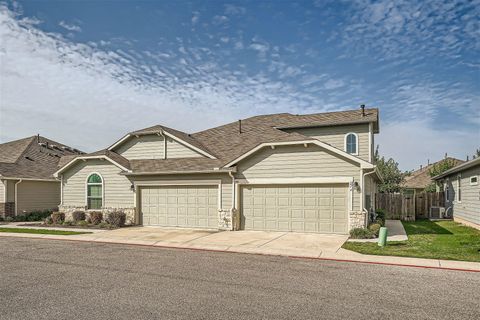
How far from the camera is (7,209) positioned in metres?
23.7

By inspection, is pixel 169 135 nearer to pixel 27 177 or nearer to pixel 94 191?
pixel 94 191

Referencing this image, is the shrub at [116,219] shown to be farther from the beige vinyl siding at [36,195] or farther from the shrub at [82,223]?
Result: the beige vinyl siding at [36,195]

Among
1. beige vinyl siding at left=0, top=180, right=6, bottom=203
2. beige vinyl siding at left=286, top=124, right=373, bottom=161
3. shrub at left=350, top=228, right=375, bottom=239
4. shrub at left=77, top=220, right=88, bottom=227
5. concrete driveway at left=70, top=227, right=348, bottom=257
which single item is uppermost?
beige vinyl siding at left=286, top=124, right=373, bottom=161

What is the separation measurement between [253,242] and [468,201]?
1325 centimetres

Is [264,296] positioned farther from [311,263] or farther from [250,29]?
[250,29]

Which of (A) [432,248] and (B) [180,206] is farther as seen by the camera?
(B) [180,206]

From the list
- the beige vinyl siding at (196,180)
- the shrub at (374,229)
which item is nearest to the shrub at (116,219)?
the beige vinyl siding at (196,180)

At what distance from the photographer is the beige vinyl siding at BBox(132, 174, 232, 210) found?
1781 cm

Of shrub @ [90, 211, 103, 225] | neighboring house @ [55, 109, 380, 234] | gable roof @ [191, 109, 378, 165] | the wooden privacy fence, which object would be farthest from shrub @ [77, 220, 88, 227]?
the wooden privacy fence

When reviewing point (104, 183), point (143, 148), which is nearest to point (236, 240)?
point (143, 148)

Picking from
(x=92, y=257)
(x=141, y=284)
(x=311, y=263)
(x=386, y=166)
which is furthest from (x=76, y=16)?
(x=386, y=166)

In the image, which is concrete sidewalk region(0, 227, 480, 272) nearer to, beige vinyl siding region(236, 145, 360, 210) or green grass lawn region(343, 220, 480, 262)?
green grass lawn region(343, 220, 480, 262)

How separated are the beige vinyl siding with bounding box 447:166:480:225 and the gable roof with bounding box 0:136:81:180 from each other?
2682cm

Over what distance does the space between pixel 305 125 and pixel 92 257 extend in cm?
1456
